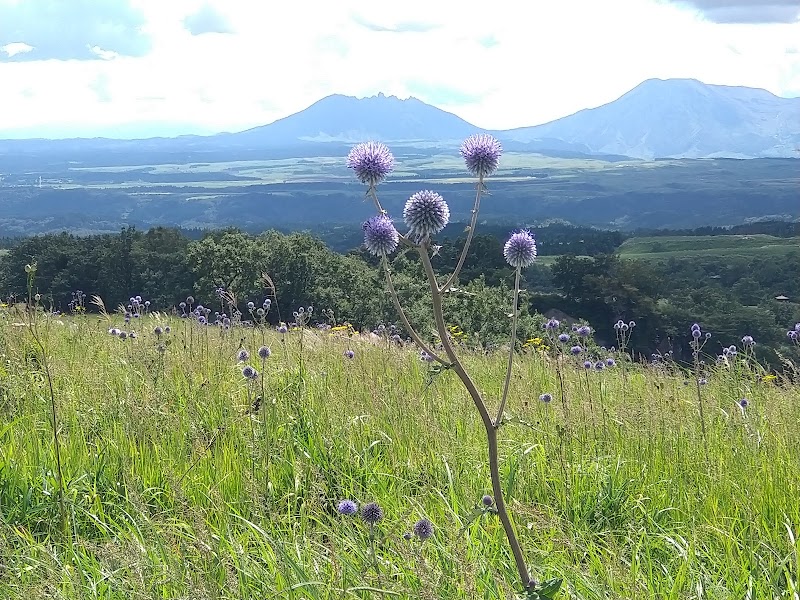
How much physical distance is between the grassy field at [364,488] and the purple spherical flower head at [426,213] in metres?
0.62

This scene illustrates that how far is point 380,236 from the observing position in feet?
6.46

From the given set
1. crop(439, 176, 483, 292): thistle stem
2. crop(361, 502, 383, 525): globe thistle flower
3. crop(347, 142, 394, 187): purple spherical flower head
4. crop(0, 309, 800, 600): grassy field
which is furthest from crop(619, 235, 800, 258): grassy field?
crop(439, 176, 483, 292): thistle stem

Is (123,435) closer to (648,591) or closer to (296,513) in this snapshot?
(296,513)

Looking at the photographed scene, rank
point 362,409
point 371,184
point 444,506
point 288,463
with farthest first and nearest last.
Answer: point 362,409
point 288,463
point 444,506
point 371,184

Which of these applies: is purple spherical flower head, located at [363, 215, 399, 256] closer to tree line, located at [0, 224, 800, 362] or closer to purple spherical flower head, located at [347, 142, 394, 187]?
purple spherical flower head, located at [347, 142, 394, 187]

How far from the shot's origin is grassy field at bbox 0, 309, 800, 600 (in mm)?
2584

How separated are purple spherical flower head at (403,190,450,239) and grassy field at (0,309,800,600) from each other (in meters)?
0.62

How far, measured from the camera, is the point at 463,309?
104 ft

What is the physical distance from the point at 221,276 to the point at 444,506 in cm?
4424

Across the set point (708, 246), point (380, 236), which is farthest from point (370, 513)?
point (708, 246)

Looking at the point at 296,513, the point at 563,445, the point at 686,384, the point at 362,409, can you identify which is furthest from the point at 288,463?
the point at 686,384

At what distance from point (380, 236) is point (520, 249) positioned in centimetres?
56

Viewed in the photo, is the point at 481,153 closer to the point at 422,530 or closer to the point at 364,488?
the point at 422,530

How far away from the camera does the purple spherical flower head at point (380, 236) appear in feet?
6.29
